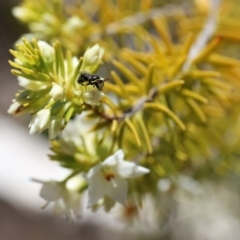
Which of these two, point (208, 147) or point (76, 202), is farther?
point (208, 147)

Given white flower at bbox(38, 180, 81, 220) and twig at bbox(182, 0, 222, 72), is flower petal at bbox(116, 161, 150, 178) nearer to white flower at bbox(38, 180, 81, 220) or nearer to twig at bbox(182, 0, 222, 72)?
white flower at bbox(38, 180, 81, 220)

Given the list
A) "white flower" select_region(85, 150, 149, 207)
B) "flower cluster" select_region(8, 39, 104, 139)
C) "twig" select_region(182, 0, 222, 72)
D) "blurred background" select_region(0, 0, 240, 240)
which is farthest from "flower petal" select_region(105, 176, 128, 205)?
"blurred background" select_region(0, 0, 240, 240)

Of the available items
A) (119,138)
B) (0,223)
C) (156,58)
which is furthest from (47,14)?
(0,223)

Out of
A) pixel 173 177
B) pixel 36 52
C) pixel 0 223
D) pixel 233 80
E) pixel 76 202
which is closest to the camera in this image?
pixel 36 52

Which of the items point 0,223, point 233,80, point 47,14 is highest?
point 47,14

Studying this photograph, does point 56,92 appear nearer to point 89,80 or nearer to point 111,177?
point 89,80

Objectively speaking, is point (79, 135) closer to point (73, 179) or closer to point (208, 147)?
point (73, 179)

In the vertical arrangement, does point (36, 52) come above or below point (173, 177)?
above

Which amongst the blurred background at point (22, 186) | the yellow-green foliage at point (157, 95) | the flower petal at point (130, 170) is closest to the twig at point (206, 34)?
the yellow-green foliage at point (157, 95)
